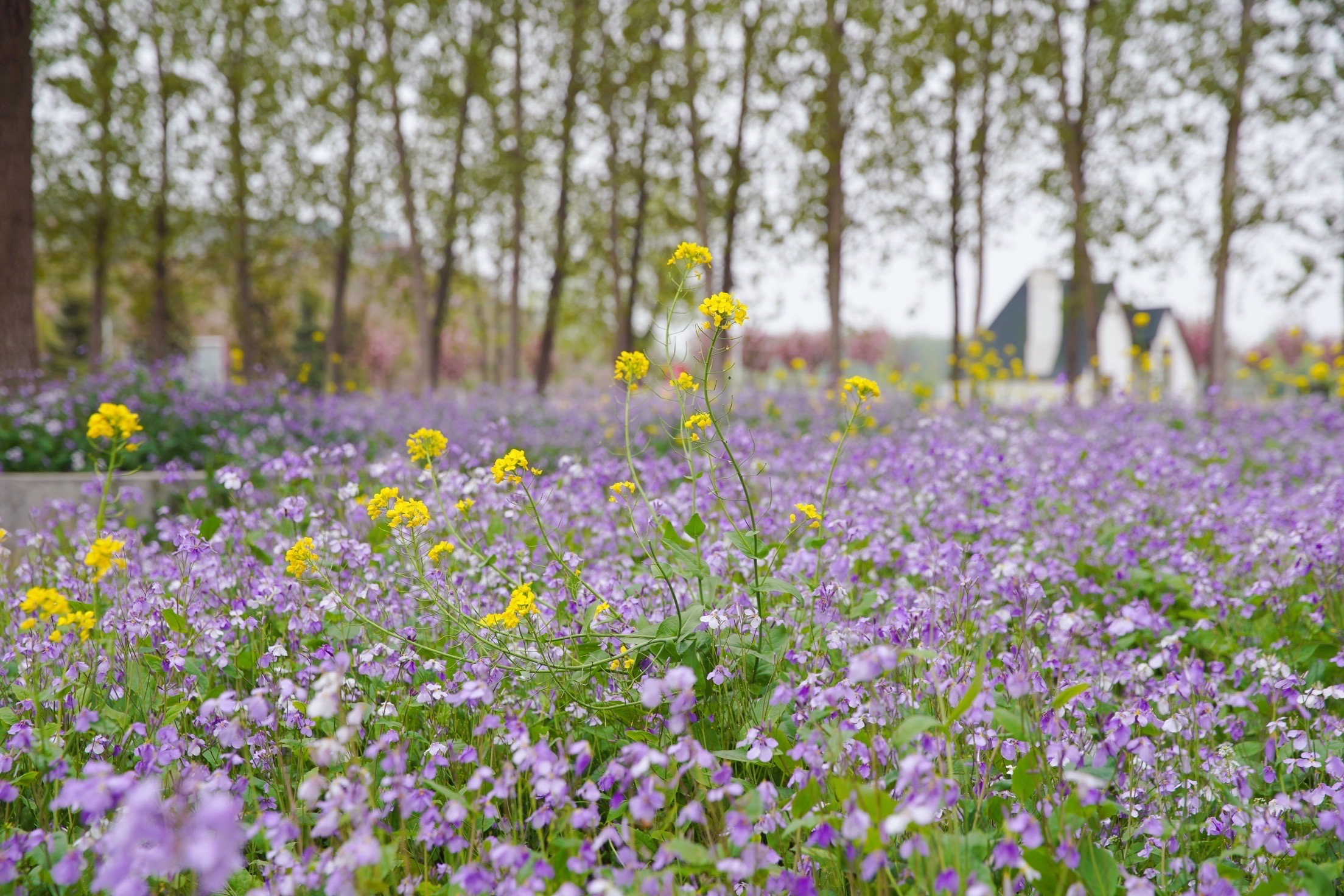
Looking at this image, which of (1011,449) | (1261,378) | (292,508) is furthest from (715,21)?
(1261,378)

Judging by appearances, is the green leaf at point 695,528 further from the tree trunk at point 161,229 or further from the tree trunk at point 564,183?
the tree trunk at point 161,229

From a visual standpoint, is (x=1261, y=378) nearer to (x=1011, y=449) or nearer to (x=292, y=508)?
(x=1011, y=449)

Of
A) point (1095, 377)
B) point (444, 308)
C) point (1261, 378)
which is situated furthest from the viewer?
point (1261, 378)

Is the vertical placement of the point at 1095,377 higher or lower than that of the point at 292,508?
higher

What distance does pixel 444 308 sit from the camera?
17516 mm

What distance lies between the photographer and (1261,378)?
98.1ft

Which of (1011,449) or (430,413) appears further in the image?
(430,413)

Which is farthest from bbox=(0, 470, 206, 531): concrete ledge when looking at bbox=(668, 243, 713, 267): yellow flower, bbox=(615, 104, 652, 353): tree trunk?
bbox=(615, 104, 652, 353): tree trunk

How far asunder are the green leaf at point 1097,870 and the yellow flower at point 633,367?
157 cm

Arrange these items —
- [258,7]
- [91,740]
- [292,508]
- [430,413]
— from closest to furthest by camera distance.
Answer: [91,740] → [292,508] → [430,413] → [258,7]

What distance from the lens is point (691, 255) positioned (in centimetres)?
252

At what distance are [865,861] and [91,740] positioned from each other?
2139 millimetres

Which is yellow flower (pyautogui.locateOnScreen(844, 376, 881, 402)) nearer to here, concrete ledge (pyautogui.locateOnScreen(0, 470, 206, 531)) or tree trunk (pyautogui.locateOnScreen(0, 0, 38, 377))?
concrete ledge (pyautogui.locateOnScreen(0, 470, 206, 531))

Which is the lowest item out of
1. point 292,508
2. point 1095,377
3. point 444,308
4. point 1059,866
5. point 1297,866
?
point 1297,866
